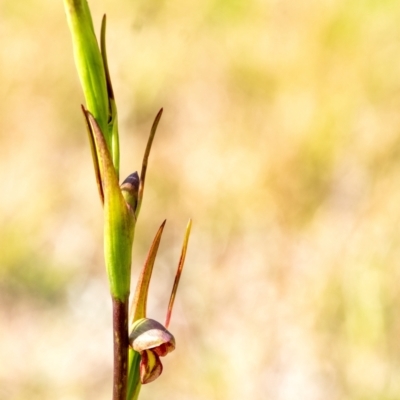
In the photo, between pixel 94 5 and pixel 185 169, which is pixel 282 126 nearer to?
pixel 185 169

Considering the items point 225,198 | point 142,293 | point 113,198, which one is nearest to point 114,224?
point 113,198

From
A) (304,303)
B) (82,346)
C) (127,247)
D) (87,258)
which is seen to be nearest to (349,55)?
(304,303)

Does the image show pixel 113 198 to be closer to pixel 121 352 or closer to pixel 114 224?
pixel 114 224

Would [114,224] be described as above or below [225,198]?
below

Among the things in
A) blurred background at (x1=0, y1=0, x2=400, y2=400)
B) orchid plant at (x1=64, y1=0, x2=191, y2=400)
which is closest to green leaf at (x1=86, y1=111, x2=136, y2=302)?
orchid plant at (x1=64, y1=0, x2=191, y2=400)

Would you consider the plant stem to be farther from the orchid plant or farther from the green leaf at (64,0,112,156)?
the green leaf at (64,0,112,156)
